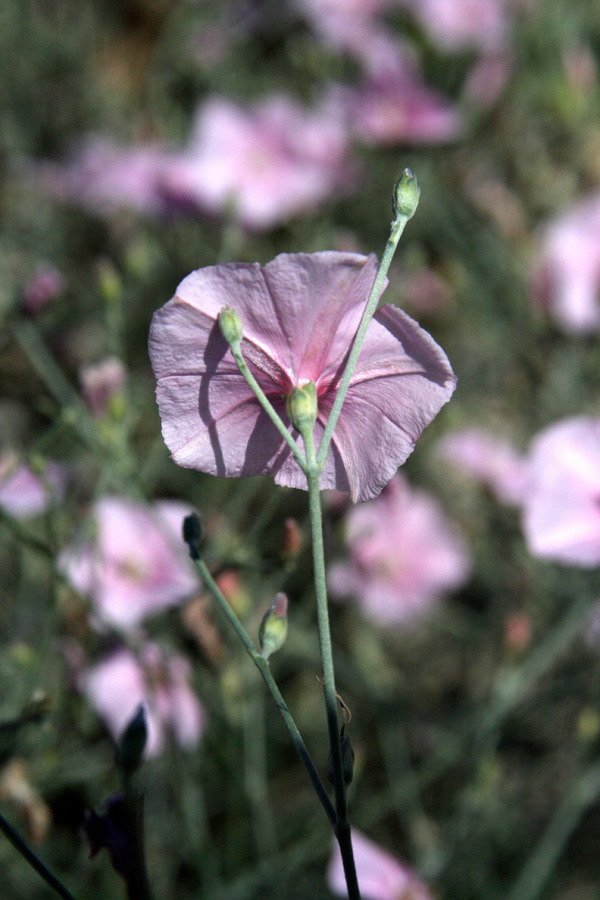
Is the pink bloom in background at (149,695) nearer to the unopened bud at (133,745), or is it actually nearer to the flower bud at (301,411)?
the unopened bud at (133,745)

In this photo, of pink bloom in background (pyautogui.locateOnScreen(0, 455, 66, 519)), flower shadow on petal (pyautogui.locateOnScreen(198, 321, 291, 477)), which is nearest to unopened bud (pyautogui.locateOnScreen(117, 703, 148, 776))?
flower shadow on petal (pyautogui.locateOnScreen(198, 321, 291, 477))

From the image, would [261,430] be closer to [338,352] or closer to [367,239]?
[338,352]

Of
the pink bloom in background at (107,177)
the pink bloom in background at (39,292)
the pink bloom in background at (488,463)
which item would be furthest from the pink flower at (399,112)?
the pink bloom in background at (39,292)

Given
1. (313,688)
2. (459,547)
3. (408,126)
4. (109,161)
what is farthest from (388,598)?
(109,161)

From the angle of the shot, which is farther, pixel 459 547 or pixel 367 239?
pixel 367 239

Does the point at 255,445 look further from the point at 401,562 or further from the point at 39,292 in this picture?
the point at 401,562

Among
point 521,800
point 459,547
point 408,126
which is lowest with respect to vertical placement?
point 521,800

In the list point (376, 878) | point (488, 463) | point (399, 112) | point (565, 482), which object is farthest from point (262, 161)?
point (376, 878)
